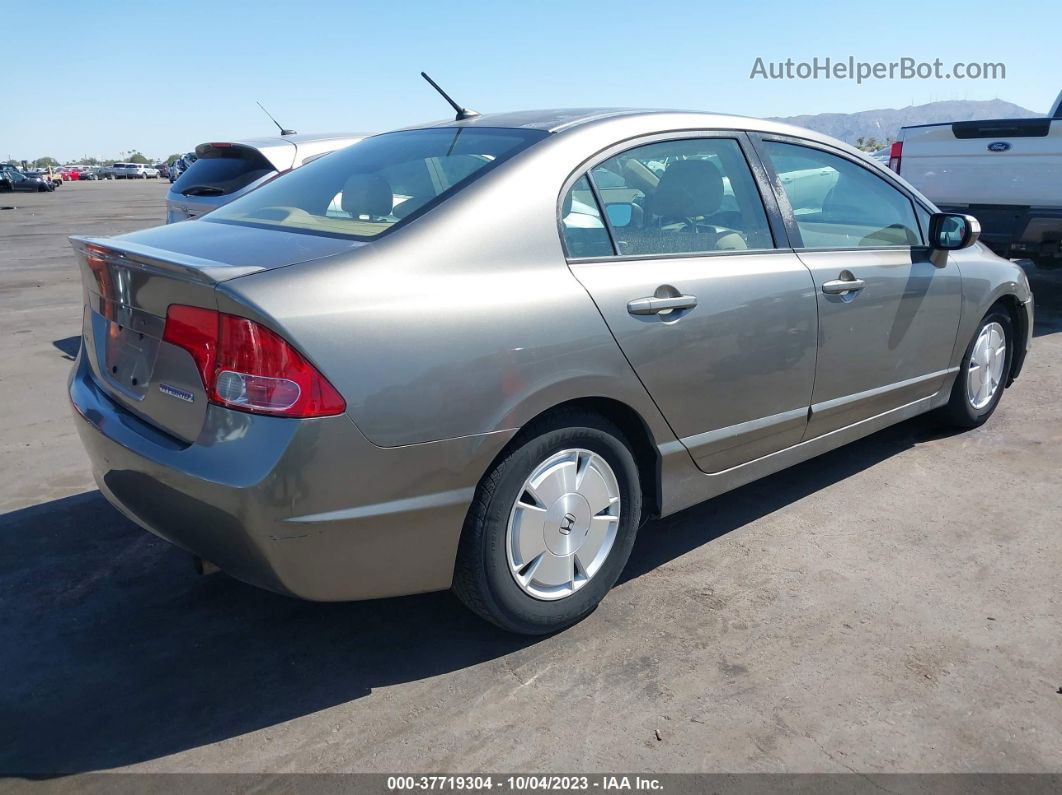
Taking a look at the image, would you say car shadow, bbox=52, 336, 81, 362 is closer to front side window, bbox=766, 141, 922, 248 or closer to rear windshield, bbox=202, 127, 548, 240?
rear windshield, bbox=202, 127, 548, 240

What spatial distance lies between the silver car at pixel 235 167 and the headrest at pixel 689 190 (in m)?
4.15

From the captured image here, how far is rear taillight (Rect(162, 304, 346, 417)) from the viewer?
238 cm

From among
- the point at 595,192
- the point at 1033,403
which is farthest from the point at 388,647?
the point at 1033,403

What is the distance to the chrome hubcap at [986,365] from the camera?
16.1ft

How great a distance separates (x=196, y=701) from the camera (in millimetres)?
2734

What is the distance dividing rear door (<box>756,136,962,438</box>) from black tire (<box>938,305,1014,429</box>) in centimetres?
28

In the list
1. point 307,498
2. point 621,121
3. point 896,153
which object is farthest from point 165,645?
point 896,153

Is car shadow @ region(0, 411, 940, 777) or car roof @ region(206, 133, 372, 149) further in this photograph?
car roof @ region(206, 133, 372, 149)

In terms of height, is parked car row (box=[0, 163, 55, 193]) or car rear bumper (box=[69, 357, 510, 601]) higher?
parked car row (box=[0, 163, 55, 193])

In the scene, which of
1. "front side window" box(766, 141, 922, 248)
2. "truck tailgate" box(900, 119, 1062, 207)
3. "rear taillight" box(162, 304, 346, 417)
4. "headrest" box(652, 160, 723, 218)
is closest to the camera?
"rear taillight" box(162, 304, 346, 417)

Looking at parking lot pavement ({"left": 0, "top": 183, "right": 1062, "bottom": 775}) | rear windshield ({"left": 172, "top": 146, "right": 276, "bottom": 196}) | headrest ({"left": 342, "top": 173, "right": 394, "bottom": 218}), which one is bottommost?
parking lot pavement ({"left": 0, "top": 183, "right": 1062, "bottom": 775})

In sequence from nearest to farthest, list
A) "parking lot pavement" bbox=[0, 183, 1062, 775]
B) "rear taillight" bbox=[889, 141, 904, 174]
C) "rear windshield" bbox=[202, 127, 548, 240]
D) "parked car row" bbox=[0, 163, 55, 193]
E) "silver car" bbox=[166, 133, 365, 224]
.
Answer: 1. "parking lot pavement" bbox=[0, 183, 1062, 775]
2. "rear windshield" bbox=[202, 127, 548, 240]
3. "silver car" bbox=[166, 133, 365, 224]
4. "rear taillight" bbox=[889, 141, 904, 174]
5. "parked car row" bbox=[0, 163, 55, 193]

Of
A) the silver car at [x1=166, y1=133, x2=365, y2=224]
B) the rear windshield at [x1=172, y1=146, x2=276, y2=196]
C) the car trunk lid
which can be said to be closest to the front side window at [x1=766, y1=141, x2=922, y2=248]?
the car trunk lid

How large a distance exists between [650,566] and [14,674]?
2214mm
